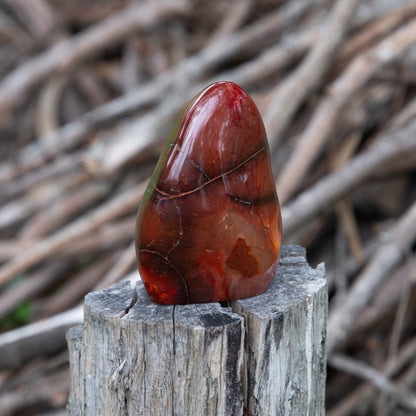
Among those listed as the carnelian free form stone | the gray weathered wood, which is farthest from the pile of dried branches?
the carnelian free form stone

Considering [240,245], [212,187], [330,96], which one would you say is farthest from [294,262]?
[330,96]

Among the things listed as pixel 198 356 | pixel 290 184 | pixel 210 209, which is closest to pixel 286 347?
pixel 198 356

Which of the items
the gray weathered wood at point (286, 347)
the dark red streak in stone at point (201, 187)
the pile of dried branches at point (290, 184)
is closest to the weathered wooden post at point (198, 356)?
the gray weathered wood at point (286, 347)

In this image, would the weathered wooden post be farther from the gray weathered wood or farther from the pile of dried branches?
the pile of dried branches

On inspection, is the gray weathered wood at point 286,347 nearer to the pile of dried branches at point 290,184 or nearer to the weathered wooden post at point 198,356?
the weathered wooden post at point 198,356

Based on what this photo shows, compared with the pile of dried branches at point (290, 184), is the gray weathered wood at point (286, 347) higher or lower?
lower

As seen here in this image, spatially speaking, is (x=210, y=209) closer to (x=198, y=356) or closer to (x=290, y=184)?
(x=198, y=356)
